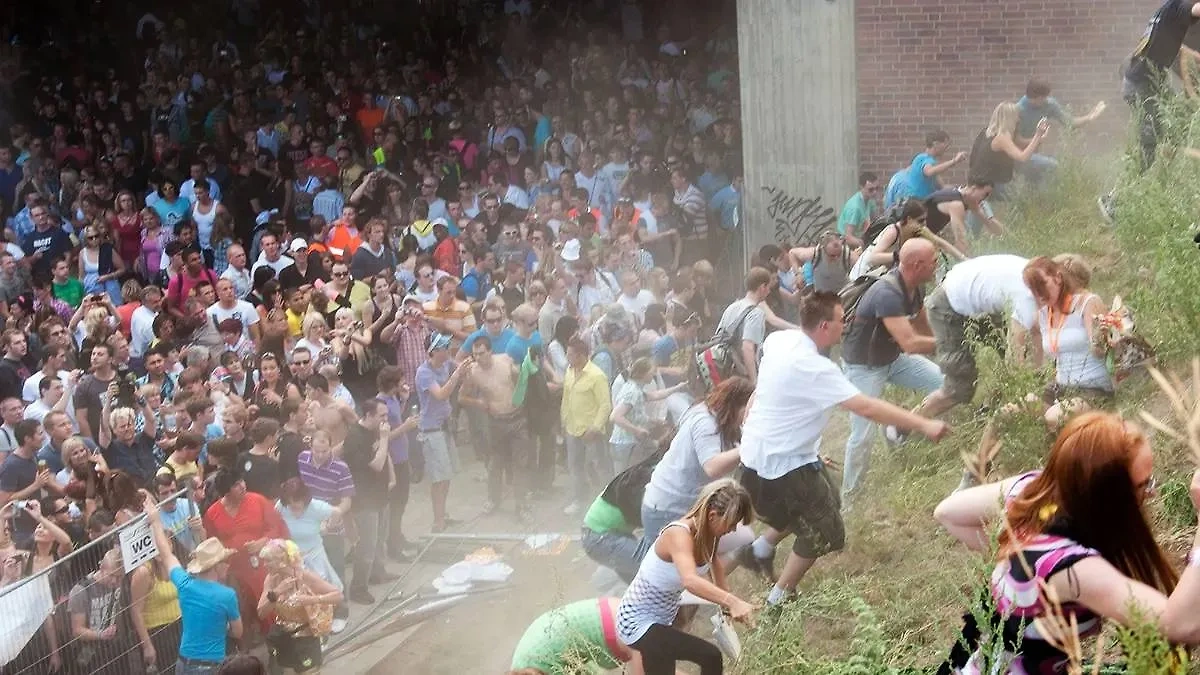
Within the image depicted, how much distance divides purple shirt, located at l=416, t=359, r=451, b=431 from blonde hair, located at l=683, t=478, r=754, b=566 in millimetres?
4878

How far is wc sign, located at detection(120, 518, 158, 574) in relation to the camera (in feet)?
23.4

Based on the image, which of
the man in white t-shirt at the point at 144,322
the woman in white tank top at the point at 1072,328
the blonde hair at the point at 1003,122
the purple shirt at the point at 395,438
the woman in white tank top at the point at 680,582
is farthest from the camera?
the man in white t-shirt at the point at 144,322

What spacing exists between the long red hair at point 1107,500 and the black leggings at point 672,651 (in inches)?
92.7

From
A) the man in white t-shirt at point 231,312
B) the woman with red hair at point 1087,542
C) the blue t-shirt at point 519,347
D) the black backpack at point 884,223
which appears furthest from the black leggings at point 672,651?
the man in white t-shirt at point 231,312

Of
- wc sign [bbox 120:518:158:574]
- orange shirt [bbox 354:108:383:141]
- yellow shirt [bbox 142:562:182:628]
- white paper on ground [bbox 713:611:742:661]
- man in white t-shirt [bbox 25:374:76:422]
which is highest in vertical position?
orange shirt [bbox 354:108:383:141]

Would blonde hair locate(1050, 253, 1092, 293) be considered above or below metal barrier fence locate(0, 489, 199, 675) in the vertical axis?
above

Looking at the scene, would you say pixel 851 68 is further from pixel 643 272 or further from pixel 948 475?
pixel 948 475

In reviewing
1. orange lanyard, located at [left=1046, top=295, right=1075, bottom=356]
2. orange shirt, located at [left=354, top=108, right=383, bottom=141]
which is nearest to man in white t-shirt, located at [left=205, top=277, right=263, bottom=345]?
orange lanyard, located at [left=1046, top=295, right=1075, bottom=356]

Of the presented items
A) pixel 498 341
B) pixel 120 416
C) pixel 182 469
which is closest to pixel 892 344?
pixel 498 341

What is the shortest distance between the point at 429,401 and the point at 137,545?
2.93 m

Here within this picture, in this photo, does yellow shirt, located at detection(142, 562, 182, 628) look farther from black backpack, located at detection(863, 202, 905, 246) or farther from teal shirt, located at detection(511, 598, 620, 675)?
black backpack, located at detection(863, 202, 905, 246)

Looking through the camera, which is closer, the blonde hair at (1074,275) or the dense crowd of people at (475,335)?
the dense crowd of people at (475,335)

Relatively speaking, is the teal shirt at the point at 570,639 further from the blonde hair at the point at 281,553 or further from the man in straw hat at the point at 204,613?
the blonde hair at the point at 281,553

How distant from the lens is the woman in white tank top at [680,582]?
508 cm
